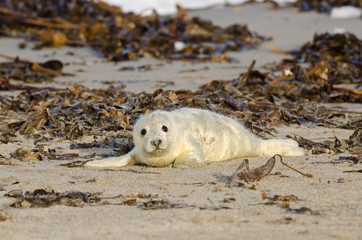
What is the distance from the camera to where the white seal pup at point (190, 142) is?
4508mm

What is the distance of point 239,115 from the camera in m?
6.07

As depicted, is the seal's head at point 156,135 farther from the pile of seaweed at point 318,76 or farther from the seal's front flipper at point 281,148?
the pile of seaweed at point 318,76

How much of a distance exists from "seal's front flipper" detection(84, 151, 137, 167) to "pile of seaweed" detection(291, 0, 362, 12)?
10335mm

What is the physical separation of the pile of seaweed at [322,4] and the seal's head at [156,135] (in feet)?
33.7

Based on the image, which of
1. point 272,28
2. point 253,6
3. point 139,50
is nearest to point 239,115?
point 139,50

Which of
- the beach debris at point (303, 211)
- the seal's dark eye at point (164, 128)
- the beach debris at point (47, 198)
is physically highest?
the seal's dark eye at point (164, 128)

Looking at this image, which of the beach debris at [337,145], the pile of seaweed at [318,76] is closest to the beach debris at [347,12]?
Answer: the pile of seaweed at [318,76]

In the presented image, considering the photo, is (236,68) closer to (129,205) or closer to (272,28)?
(272,28)

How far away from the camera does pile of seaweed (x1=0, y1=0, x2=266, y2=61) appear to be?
10758 millimetres

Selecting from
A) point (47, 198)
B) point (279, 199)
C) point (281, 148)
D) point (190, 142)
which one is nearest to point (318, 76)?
point (281, 148)

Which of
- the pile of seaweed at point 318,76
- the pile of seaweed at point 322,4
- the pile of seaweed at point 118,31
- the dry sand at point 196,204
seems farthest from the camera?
the pile of seaweed at point 322,4

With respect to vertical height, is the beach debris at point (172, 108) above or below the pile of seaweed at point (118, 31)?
below

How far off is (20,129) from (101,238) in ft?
10.5

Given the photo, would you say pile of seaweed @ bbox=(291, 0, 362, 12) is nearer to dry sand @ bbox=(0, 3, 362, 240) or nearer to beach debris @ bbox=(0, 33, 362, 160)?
beach debris @ bbox=(0, 33, 362, 160)
